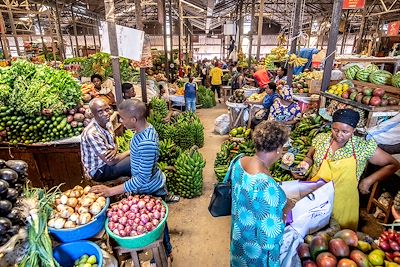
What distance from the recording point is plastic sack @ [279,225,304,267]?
1.99 meters

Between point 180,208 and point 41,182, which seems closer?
point 41,182

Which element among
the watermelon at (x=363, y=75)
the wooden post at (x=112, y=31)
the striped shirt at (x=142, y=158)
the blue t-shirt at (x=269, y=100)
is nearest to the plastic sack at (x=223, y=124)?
the blue t-shirt at (x=269, y=100)

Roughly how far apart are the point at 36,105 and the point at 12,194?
2.28m

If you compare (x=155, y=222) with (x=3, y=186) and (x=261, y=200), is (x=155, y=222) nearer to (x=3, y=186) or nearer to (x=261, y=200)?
(x=261, y=200)

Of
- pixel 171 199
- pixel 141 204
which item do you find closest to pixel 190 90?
pixel 171 199

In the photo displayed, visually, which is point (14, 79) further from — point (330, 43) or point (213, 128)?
point (213, 128)

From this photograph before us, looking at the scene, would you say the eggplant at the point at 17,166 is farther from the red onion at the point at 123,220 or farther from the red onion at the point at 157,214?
the red onion at the point at 157,214

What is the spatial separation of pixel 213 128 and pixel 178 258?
5615 mm

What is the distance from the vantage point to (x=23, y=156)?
3.70 meters

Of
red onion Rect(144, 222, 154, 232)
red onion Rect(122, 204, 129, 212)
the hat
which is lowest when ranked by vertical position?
red onion Rect(144, 222, 154, 232)

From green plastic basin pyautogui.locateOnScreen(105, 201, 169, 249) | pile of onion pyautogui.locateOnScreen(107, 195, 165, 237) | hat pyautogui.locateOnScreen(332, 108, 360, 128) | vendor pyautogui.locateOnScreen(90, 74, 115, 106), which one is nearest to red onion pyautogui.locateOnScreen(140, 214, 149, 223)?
pile of onion pyautogui.locateOnScreen(107, 195, 165, 237)

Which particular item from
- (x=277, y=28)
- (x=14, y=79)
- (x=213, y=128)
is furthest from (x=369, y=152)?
(x=277, y=28)

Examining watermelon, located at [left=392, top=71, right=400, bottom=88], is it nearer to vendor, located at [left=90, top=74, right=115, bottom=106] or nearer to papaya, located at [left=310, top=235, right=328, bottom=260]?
papaya, located at [left=310, top=235, right=328, bottom=260]

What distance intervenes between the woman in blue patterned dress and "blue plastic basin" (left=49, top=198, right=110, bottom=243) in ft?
3.73
